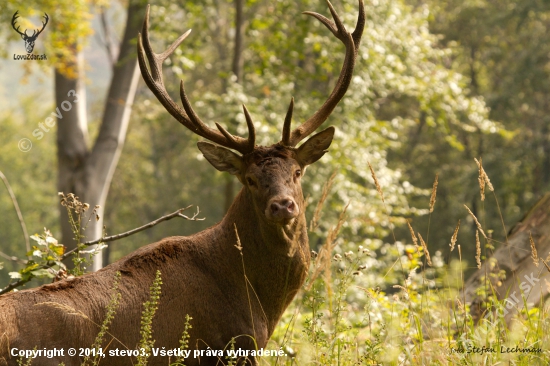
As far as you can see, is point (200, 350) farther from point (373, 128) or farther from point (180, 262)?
point (373, 128)

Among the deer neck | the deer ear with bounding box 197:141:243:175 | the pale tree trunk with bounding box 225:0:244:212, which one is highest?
the pale tree trunk with bounding box 225:0:244:212

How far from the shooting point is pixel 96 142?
14.4m

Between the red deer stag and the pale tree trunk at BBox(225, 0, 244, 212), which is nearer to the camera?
the red deer stag

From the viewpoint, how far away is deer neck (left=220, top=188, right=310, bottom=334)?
15.5ft

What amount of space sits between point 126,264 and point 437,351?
6.73 ft

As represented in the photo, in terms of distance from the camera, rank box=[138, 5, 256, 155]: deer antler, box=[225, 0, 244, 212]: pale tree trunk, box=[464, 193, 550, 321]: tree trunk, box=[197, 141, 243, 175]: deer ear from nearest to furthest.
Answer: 1. box=[138, 5, 256, 155]: deer antler
2. box=[197, 141, 243, 175]: deer ear
3. box=[464, 193, 550, 321]: tree trunk
4. box=[225, 0, 244, 212]: pale tree trunk

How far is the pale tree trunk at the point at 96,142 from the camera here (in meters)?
14.0

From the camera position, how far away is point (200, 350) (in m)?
4.43

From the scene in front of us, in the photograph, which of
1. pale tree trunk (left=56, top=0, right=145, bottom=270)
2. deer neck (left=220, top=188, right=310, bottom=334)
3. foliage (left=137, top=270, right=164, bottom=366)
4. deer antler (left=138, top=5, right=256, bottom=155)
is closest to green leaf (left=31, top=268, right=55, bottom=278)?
foliage (left=137, top=270, right=164, bottom=366)

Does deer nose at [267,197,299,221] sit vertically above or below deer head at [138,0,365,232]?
below

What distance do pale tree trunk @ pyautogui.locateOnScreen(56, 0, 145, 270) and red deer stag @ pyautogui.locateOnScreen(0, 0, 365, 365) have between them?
9.10 metres

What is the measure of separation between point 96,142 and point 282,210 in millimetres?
10795

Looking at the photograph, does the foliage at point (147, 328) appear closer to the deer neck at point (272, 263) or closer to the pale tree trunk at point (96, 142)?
the deer neck at point (272, 263)

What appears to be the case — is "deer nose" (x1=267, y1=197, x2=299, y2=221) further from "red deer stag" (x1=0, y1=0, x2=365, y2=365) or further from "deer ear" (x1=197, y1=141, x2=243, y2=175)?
"deer ear" (x1=197, y1=141, x2=243, y2=175)
